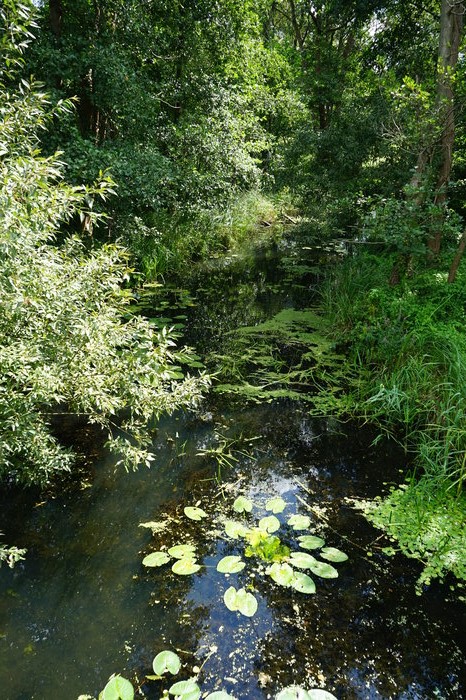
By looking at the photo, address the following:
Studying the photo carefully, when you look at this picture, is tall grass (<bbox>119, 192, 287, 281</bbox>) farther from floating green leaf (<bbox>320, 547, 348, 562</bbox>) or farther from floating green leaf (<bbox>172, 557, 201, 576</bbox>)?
floating green leaf (<bbox>320, 547, 348, 562</bbox>)

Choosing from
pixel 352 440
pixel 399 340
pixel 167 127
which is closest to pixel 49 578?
pixel 352 440

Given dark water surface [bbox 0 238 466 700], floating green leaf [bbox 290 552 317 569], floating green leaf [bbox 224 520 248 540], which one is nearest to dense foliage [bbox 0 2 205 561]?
dark water surface [bbox 0 238 466 700]

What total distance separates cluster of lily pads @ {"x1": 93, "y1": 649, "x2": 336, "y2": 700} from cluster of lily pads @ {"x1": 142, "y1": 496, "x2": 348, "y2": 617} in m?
0.42

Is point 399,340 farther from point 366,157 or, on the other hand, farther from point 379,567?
point 366,157

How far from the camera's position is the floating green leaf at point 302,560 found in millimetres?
2428

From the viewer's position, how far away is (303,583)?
7.59ft

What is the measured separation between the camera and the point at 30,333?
2309 mm

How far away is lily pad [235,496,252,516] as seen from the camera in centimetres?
285

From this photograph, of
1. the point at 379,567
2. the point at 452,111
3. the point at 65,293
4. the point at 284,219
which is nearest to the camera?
the point at 65,293

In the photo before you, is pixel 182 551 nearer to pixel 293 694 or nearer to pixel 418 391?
pixel 293 694

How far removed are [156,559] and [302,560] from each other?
87 centimetres

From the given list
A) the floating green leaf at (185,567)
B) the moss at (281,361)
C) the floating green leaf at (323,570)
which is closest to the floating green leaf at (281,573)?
the floating green leaf at (323,570)

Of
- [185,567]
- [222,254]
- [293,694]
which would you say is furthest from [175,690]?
[222,254]

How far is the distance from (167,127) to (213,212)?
78.2 inches
